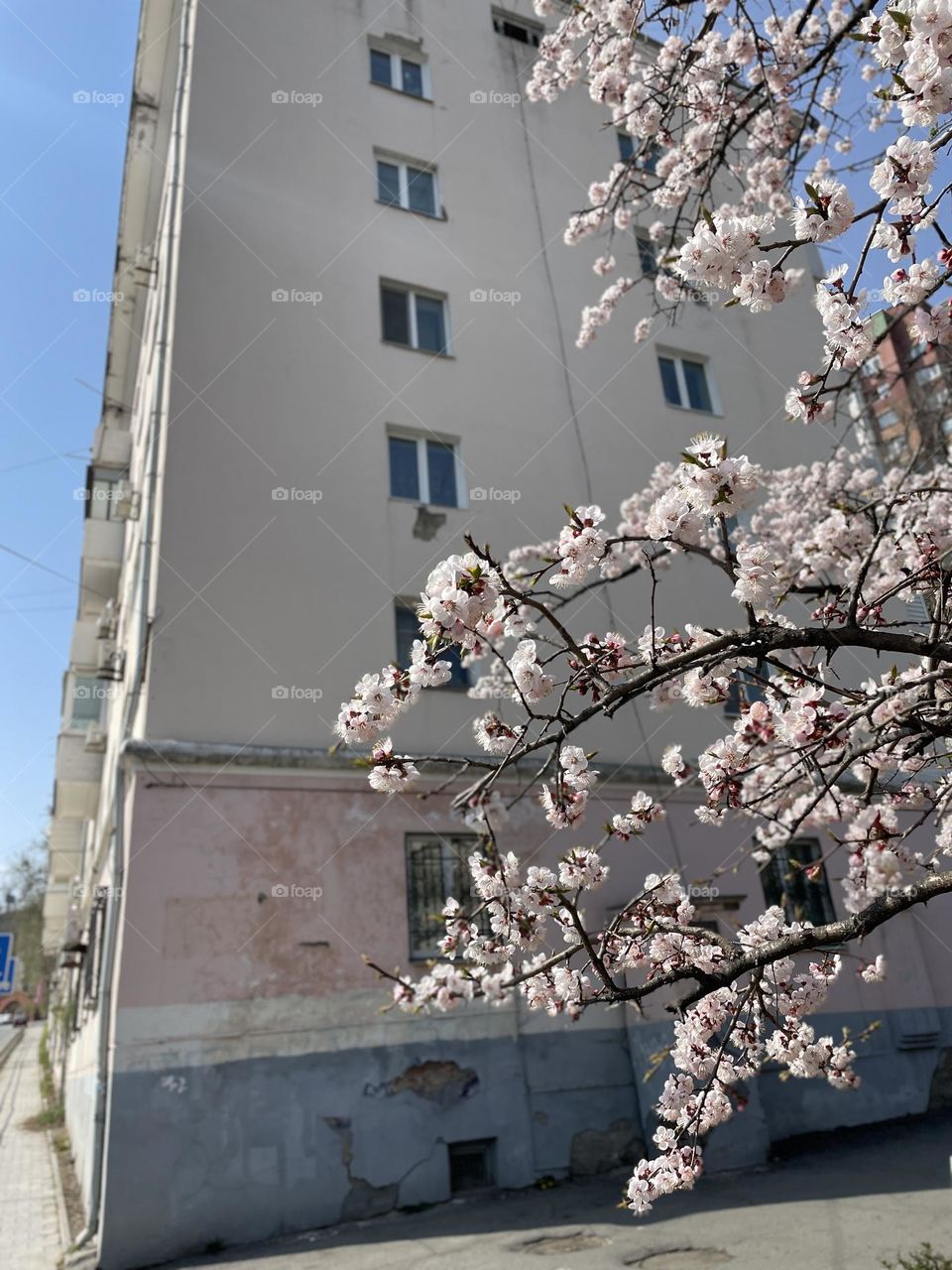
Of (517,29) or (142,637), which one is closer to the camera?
(142,637)

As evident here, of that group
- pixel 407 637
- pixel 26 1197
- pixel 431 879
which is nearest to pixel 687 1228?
pixel 431 879

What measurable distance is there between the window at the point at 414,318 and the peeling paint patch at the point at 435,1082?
9.19 meters

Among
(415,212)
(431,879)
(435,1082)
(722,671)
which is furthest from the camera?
(415,212)

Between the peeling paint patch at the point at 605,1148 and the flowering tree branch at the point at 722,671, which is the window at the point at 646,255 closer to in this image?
the flowering tree branch at the point at 722,671

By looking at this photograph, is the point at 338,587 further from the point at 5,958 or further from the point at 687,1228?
the point at 687,1228

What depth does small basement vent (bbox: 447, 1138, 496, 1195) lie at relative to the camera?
8258 mm

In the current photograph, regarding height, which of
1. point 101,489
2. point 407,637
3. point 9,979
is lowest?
point 9,979

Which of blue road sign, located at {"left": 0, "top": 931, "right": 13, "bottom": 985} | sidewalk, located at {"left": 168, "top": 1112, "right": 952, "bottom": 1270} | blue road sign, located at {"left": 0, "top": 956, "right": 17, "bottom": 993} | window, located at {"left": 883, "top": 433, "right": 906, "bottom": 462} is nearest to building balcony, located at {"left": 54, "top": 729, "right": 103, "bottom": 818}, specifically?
blue road sign, located at {"left": 0, "top": 931, "right": 13, "bottom": 985}

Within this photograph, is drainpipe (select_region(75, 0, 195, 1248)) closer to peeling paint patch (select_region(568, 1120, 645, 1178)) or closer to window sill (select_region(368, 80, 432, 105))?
window sill (select_region(368, 80, 432, 105))

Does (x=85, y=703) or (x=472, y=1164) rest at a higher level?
(x=85, y=703)

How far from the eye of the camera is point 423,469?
11.3 metres

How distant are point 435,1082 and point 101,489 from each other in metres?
11.1

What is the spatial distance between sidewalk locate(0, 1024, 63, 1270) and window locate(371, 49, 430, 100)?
16129mm

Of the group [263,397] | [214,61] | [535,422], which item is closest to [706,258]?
[263,397]
